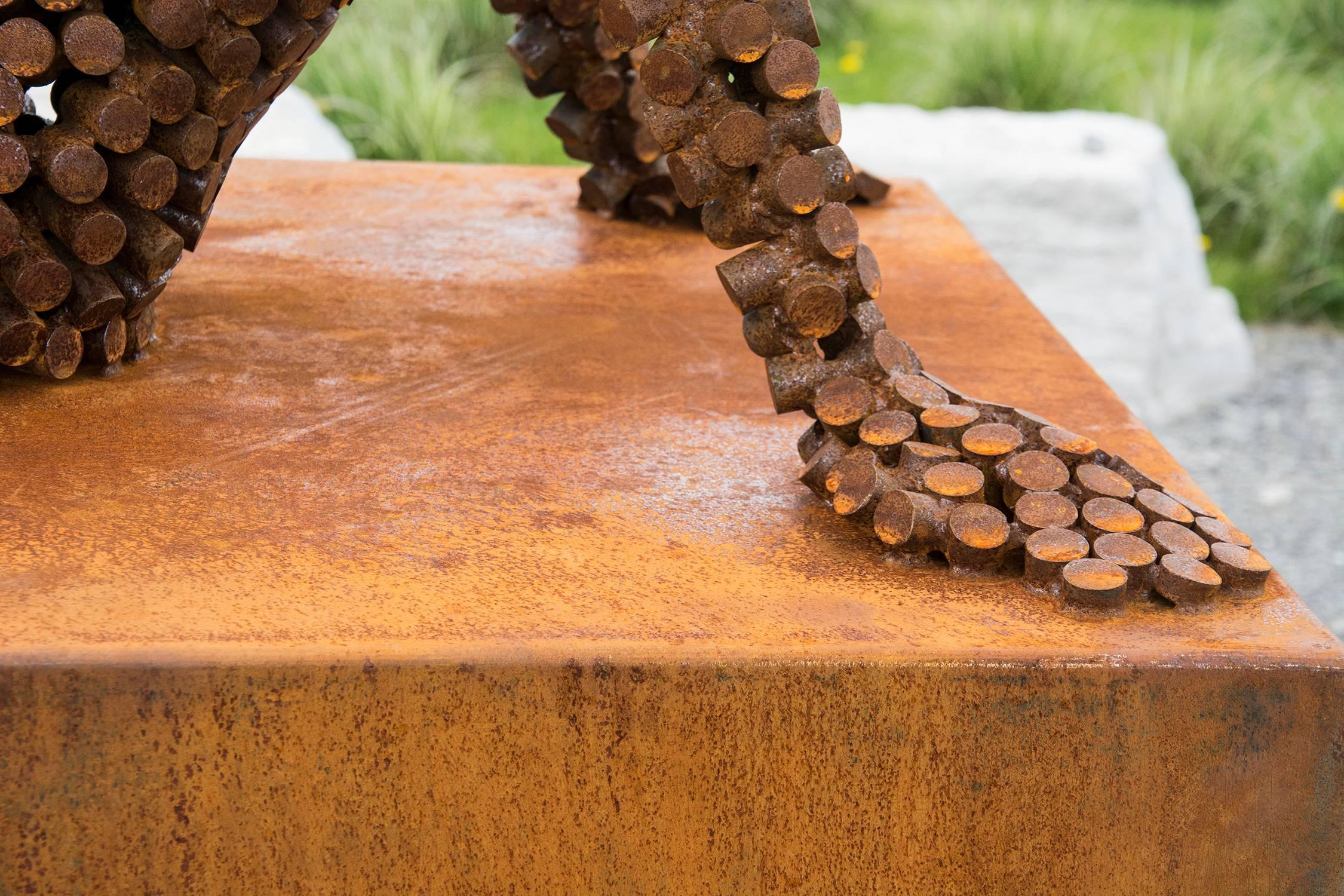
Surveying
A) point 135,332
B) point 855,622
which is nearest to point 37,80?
point 135,332

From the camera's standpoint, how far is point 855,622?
0.83 meters

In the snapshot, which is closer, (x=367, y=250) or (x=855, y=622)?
(x=855, y=622)

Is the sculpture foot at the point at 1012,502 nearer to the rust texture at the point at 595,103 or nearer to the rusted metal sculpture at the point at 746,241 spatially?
the rusted metal sculpture at the point at 746,241

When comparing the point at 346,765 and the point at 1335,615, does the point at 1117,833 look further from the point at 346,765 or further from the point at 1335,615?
the point at 1335,615

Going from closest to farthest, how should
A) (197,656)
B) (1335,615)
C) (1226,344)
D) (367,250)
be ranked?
(197,656) < (367,250) < (1335,615) < (1226,344)

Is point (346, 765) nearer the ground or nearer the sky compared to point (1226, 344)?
nearer the sky

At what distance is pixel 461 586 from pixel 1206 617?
466mm

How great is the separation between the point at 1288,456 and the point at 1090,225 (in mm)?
814

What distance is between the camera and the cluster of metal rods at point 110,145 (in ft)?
3.42

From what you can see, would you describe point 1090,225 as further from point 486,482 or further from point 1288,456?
point 486,482

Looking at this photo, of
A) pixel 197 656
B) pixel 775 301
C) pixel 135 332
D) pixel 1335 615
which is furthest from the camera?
pixel 1335 615

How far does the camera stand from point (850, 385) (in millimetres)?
975

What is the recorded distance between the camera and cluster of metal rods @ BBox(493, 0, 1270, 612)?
88 centimetres

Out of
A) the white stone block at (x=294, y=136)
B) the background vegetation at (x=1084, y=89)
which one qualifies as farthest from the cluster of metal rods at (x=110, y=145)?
the background vegetation at (x=1084, y=89)
